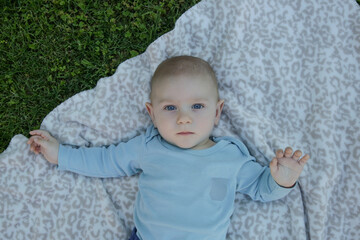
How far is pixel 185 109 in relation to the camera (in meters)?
2.18

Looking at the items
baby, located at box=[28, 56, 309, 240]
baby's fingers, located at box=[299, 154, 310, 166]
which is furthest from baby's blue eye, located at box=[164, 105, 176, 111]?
baby's fingers, located at box=[299, 154, 310, 166]

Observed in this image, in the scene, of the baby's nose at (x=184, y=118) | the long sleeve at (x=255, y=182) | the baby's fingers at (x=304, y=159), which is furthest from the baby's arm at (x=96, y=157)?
the baby's fingers at (x=304, y=159)

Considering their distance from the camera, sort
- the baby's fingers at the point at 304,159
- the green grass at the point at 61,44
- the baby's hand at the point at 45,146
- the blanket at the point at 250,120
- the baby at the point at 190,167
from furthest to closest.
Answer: the green grass at the point at 61,44 → the baby's hand at the point at 45,146 → the blanket at the point at 250,120 → the baby at the point at 190,167 → the baby's fingers at the point at 304,159

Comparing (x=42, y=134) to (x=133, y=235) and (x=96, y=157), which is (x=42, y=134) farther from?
(x=133, y=235)

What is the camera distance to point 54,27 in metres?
2.95

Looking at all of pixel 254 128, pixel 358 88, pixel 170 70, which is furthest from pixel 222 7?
pixel 358 88

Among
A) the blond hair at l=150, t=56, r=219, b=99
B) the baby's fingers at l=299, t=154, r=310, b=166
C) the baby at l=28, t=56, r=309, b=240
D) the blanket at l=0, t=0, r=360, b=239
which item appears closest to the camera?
the baby's fingers at l=299, t=154, r=310, b=166

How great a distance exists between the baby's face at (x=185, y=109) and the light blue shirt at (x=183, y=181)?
132 mm

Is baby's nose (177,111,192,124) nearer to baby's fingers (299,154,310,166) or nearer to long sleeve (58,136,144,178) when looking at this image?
long sleeve (58,136,144,178)

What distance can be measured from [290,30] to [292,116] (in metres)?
0.63

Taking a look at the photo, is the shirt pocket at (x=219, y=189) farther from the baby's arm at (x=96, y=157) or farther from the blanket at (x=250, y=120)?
the baby's arm at (x=96, y=157)

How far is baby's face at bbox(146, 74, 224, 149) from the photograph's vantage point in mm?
2164

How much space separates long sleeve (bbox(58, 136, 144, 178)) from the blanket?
0.10 meters

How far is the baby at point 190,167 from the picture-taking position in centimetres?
213
